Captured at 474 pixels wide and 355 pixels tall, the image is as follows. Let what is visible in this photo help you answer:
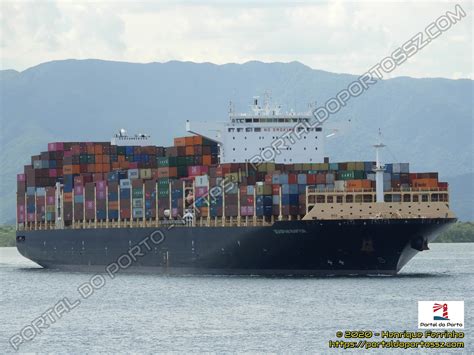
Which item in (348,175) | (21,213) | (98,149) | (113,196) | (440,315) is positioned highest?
(98,149)

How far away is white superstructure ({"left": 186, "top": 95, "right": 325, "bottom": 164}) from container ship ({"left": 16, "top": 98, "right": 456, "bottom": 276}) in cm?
7

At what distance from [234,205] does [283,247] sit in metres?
5.65

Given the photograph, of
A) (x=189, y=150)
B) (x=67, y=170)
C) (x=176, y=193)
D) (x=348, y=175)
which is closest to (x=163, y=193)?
(x=176, y=193)

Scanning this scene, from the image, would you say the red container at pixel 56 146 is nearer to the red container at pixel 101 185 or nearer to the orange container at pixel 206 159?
the red container at pixel 101 185

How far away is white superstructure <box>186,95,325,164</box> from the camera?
95.9m

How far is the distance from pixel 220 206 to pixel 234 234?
10.3 ft

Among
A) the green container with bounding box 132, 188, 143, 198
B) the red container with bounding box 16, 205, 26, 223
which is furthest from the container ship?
the red container with bounding box 16, 205, 26, 223

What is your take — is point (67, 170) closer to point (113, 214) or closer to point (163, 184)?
point (113, 214)

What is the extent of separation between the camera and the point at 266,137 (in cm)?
9600

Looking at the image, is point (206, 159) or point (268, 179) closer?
point (268, 179)

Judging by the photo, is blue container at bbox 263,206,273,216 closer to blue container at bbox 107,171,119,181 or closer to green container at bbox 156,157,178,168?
green container at bbox 156,157,178,168

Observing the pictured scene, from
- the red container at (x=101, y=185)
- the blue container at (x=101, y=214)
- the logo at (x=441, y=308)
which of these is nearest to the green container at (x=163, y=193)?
the red container at (x=101, y=185)

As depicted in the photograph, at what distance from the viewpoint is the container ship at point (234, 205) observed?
81062 mm

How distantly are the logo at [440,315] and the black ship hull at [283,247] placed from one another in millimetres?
19236
